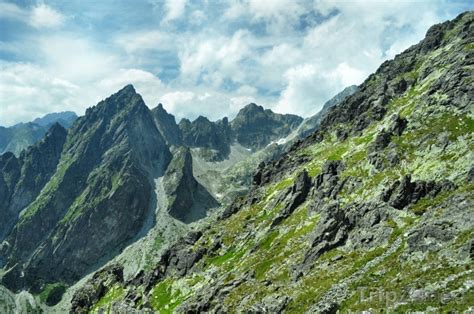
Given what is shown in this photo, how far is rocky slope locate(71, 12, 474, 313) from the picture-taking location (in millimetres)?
58562

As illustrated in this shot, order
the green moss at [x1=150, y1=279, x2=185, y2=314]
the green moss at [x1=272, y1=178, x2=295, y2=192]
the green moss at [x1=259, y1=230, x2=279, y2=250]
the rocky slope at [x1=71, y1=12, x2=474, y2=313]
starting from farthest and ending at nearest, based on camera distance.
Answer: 1. the green moss at [x1=272, y1=178, x2=295, y2=192]
2. the green moss at [x1=150, y1=279, x2=185, y2=314]
3. the green moss at [x1=259, y1=230, x2=279, y2=250]
4. the rocky slope at [x1=71, y1=12, x2=474, y2=313]

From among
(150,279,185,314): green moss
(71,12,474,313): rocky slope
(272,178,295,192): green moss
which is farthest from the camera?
(272,178,295,192): green moss

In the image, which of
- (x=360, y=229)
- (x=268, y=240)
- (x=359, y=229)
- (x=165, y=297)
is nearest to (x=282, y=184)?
(x=268, y=240)

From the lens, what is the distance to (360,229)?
8406 cm

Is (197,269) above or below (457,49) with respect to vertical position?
below

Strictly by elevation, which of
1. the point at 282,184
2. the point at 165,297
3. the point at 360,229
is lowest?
the point at 165,297

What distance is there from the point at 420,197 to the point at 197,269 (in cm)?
7868

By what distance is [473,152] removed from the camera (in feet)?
310

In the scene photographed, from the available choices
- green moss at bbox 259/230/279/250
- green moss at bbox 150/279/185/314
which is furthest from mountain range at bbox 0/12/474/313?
green moss at bbox 150/279/185/314

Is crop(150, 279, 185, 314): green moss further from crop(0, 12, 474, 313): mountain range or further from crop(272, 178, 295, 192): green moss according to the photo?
crop(272, 178, 295, 192): green moss

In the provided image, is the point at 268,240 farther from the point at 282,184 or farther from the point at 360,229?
the point at 282,184

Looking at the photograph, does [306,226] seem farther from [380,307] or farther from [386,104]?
[386,104]

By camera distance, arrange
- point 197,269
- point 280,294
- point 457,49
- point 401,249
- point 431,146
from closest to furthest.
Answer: point 401,249 → point 280,294 → point 431,146 → point 197,269 → point 457,49

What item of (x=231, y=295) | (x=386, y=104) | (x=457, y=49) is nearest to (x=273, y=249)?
(x=231, y=295)
